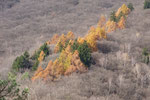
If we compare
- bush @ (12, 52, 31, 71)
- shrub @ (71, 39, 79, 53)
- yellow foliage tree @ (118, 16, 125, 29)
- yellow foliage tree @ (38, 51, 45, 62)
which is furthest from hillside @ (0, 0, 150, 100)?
shrub @ (71, 39, 79, 53)

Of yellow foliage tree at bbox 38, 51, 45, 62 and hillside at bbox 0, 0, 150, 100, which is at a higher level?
yellow foliage tree at bbox 38, 51, 45, 62

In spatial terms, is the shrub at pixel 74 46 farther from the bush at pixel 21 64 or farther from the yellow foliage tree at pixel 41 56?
the bush at pixel 21 64

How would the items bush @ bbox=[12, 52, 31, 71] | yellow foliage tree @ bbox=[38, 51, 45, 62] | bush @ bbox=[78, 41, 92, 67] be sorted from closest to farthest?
1. bush @ bbox=[78, 41, 92, 67]
2. bush @ bbox=[12, 52, 31, 71]
3. yellow foliage tree @ bbox=[38, 51, 45, 62]

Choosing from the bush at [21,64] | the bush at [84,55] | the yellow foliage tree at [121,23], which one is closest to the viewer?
the bush at [84,55]

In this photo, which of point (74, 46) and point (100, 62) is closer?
point (74, 46)

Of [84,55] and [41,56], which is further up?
[84,55]

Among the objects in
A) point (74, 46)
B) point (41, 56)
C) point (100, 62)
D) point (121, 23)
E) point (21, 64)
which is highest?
point (121, 23)

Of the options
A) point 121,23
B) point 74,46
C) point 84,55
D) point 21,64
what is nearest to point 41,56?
point 21,64

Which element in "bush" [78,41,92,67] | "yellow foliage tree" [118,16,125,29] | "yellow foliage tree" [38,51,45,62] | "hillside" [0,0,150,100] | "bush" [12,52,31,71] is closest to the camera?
"hillside" [0,0,150,100]

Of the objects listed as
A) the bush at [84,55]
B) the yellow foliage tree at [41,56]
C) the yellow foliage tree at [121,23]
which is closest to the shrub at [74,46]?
the bush at [84,55]

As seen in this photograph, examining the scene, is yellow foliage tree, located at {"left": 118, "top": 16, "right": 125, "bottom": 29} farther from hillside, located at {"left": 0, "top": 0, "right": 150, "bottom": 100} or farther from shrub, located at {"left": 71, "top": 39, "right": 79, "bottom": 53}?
shrub, located at {"left": 71, "top": 39, "right": 79, "bottom": 53}

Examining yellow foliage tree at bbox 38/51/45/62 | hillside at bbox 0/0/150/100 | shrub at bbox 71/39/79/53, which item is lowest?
hillside at bbox 0/0/150/100

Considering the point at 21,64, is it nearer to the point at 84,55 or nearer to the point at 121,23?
the point at 84,55

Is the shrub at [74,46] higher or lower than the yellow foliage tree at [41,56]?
higher
